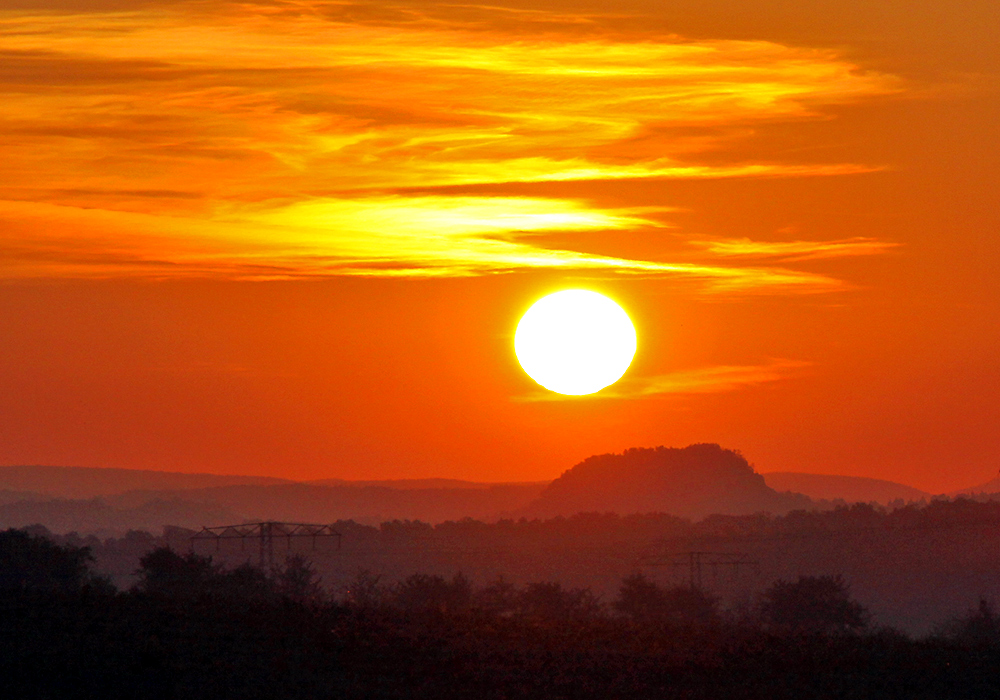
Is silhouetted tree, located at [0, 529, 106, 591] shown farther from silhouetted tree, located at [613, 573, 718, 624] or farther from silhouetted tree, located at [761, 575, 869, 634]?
silhouetted tree, located at [761, 575, 869, 634]

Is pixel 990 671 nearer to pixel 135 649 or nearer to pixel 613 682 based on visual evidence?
pixel 613 682

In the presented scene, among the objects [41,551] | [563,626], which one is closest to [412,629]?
[563,626]

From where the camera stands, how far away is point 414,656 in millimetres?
32344

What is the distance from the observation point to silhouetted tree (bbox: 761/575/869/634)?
69125 mm

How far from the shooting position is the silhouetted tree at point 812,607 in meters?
69.1

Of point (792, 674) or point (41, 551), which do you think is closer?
point (792, 674)

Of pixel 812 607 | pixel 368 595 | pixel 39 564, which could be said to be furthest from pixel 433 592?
pixel 812 607

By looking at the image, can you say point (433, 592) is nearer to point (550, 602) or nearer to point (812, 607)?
point (550, 602)

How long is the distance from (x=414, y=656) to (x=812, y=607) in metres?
43.9

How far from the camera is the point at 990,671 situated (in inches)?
1395

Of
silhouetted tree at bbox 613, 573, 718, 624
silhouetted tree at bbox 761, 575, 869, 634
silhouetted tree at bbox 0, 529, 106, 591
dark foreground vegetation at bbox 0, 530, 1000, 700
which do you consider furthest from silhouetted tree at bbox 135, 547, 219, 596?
silhouetted tree at bbox 761, 575, 869, 634

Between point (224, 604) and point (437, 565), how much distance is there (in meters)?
121

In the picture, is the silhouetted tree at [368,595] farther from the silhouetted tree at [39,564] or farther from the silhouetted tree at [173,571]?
the silhouetted tree at [39,564]

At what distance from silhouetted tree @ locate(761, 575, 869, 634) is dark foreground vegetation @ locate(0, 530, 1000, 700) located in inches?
1153
